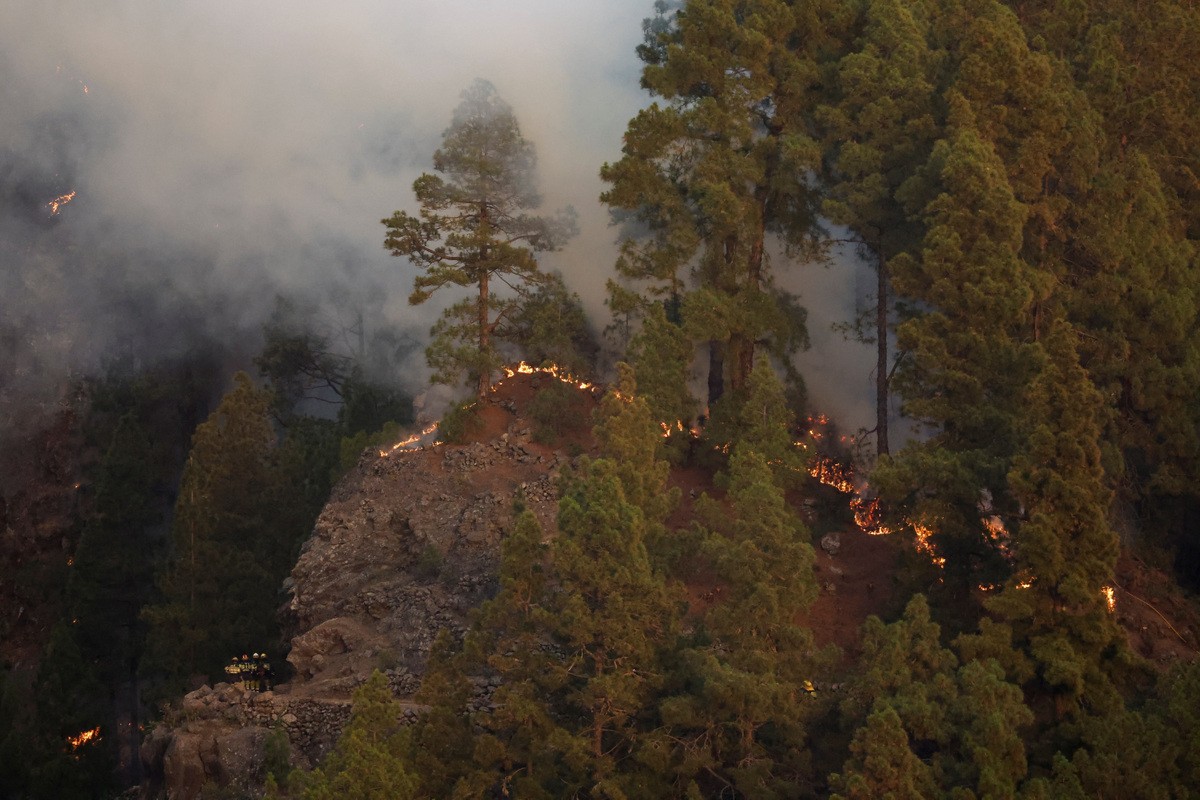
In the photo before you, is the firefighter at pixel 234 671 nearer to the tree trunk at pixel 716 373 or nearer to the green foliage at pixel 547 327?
the green foliage at pixel 547 327

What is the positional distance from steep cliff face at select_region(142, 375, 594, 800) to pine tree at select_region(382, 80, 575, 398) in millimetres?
1747

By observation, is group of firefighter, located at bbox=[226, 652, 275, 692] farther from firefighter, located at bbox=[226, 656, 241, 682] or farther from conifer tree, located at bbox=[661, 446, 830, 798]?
conifer tree, located at bbox=[661, 446, 830, 798]

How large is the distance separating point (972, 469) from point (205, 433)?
2285 centimetres

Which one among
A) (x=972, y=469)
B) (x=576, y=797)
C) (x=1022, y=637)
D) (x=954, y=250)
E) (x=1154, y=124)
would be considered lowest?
(x=576, y=797)

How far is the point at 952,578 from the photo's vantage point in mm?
28656

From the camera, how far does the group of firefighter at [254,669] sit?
3706cm

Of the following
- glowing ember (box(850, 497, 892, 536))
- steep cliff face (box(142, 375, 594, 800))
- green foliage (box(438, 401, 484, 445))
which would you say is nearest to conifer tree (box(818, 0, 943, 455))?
glowing ember (box(850, 497, 892, 536))

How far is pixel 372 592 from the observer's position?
32844 millimetres

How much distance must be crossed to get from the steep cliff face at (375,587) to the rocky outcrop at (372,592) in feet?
0.10

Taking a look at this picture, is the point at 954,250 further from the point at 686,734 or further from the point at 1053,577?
the point at 686,734

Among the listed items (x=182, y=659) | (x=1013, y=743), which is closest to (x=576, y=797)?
(x=1013, y=743)

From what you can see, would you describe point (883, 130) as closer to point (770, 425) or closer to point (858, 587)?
point (770, 425)

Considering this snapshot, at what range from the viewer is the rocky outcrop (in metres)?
29.6

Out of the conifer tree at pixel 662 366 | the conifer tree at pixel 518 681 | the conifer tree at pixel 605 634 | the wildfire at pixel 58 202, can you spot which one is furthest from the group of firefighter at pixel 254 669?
the wildfire at pixel 58 202
